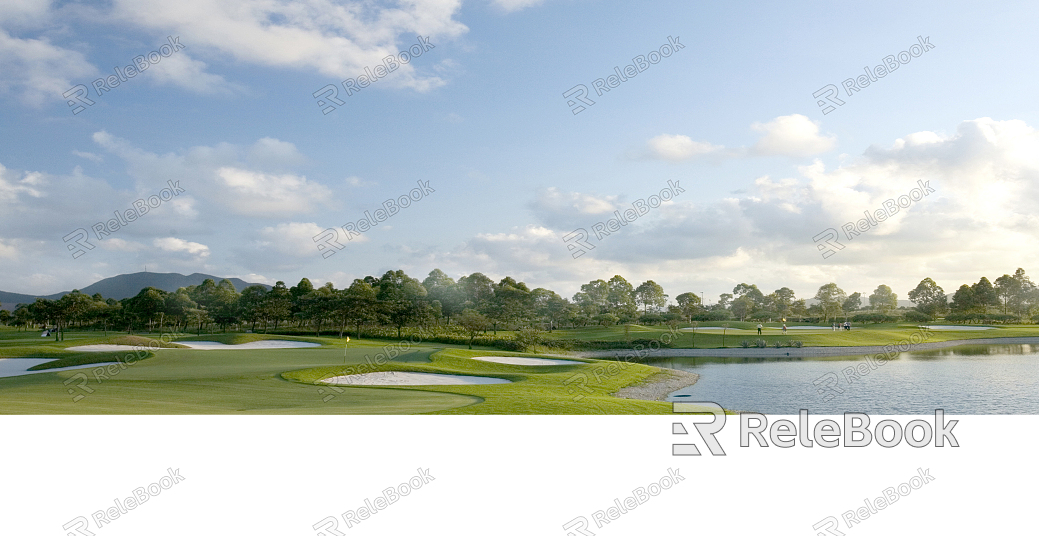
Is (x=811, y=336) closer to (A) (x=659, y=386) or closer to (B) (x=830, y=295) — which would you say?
(A) (x=659, y=386)

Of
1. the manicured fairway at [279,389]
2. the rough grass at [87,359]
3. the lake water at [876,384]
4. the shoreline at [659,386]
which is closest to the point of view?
the manicured fairway at [279,389]

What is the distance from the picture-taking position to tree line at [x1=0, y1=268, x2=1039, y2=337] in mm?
46656

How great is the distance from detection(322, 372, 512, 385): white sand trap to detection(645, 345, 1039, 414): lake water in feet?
22.2

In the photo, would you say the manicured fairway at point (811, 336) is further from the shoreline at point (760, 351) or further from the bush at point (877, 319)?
the bush at point (877, 319)

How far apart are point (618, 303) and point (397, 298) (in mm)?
37591

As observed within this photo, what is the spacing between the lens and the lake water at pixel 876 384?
55.5 ft

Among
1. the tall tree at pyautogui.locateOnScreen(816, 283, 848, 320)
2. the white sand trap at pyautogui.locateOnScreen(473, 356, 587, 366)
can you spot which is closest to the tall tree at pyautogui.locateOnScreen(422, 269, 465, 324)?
the white sand trap at pyautogui.locateOnScreen(473, 356, 587, 366)

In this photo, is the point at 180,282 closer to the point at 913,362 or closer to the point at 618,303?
the point at 618,303

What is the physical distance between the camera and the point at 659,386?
2167 cm

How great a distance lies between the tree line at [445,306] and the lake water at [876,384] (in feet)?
68.1

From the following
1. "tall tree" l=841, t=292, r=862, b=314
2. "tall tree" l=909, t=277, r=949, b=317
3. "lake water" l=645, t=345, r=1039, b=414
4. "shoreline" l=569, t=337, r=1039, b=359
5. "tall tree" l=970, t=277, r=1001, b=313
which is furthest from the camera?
"tall tree" l=841, t=292, r=862, b=314

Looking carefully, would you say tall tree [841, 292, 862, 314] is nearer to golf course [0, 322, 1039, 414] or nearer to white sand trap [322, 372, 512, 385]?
golf course [0, 322, 1039, 414]

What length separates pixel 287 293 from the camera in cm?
5538

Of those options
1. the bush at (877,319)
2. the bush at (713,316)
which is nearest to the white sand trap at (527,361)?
the bush at (713,316)
